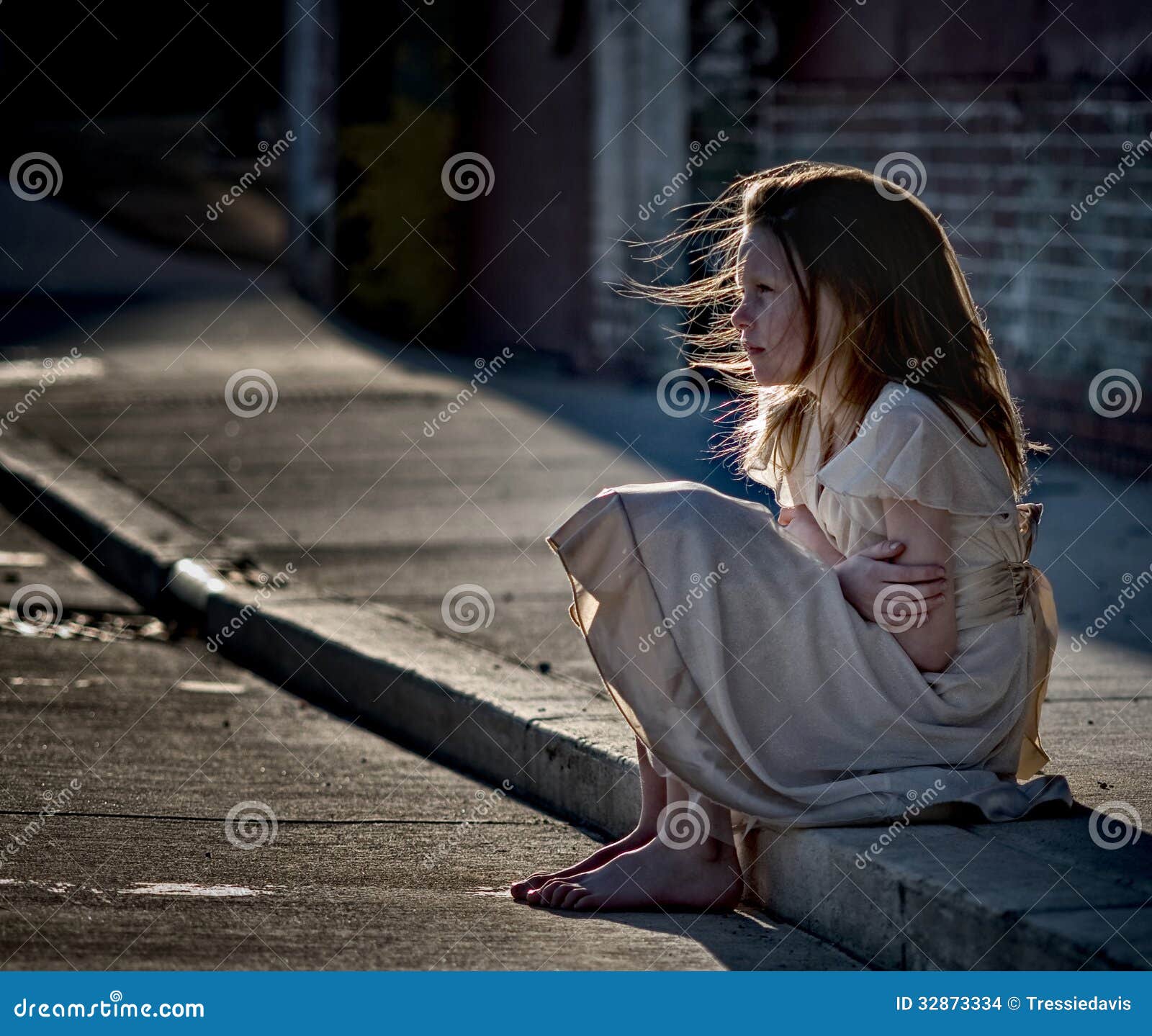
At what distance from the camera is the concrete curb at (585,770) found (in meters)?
2.88

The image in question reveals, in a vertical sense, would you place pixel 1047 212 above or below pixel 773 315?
above

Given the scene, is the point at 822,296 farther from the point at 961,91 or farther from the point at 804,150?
the point at 804,150

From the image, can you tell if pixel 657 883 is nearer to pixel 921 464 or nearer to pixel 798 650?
pixel 798 650

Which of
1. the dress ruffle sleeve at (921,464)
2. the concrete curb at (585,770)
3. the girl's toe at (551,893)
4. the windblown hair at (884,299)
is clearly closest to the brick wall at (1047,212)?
the concrete curb at (585,770)

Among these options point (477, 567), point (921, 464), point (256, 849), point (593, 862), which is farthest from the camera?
point (477, 567)

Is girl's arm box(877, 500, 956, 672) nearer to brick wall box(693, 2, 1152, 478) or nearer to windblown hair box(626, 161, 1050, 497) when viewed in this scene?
windblown hair box(626, 161, 1050, 497)

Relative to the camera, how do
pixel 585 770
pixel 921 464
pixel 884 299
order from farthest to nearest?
pixel 585 770 < pixel 884 299 < pixel 921 464

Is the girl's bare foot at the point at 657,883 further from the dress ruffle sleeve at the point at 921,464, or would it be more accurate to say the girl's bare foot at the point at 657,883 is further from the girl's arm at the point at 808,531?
the dress ruffle sleeve at the point at 921,464

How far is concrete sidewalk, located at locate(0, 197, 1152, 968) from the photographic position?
10.2 ft

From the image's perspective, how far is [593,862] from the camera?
11.6 feet

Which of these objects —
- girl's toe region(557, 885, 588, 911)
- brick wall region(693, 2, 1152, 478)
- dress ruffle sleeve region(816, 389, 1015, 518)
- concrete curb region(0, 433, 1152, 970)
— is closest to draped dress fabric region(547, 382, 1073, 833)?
dress ruffle sleeve region(816, 389, 1015, 518)

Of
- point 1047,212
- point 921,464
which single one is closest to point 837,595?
point 921,464

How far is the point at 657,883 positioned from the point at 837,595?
2.05ft

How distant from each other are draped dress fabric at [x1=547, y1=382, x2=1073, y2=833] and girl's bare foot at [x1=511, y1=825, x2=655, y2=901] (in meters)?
0.18
